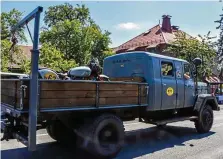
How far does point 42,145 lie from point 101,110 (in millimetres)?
1922

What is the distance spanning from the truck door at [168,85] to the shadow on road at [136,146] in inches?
37.0

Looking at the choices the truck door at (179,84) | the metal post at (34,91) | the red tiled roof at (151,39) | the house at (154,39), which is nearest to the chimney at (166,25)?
the house at (154,39)

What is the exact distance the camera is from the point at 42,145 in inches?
259

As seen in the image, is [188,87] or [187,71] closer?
[188,87]

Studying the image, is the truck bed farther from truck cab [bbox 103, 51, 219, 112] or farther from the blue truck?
truck cab [bbox 103, 51, 219, 112]

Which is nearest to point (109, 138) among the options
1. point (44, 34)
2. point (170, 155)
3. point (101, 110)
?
point (101, 110)

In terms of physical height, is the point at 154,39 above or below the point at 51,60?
above

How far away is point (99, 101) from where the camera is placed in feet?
18.0

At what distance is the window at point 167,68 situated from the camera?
287 inches

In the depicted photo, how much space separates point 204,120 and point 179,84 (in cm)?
165

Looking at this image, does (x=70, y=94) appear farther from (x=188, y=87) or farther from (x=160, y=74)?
(x=188, y=87)

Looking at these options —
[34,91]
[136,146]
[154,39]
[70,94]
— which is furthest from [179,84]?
[154,39]

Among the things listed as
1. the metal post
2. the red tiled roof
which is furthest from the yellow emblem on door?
the red tiled roof

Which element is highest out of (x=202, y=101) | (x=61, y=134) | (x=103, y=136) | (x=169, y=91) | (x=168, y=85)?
(x=168, y=85)
